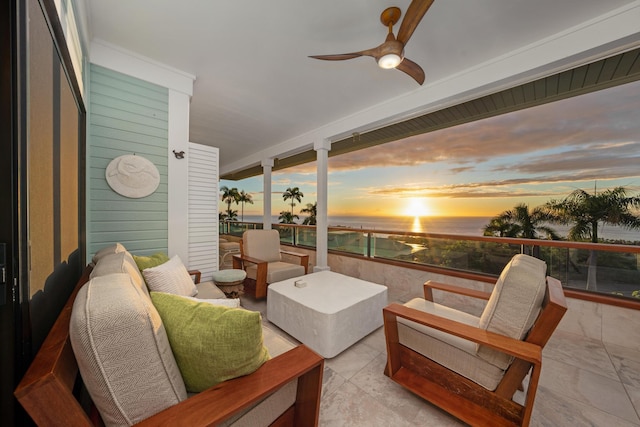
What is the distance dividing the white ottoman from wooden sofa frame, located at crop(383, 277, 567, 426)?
0.49m

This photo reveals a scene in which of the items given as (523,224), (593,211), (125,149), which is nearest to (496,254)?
(593,211)

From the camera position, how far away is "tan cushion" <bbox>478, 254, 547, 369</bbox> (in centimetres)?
131

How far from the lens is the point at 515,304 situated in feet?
4.40

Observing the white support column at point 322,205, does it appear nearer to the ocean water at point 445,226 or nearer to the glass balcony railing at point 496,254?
the glass balcony railing at point 496,254

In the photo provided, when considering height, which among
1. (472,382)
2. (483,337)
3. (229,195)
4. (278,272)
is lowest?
(472,382)

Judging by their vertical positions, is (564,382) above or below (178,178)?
below

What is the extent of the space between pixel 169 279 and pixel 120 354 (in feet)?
4.18

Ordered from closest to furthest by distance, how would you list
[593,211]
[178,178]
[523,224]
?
1. [178,178]
2. [593,211]
3. [523,224]

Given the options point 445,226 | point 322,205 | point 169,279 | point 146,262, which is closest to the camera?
point 169,279

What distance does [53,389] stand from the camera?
1.96ft

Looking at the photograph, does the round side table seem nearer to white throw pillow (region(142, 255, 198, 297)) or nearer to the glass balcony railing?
white throw pillow (region(142, 255, 198, 297))

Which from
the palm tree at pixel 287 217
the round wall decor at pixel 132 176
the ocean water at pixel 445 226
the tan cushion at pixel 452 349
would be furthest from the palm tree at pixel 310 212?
the tan cushion at pixel 452 349

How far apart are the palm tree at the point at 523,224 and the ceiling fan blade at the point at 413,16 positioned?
5.03 meters

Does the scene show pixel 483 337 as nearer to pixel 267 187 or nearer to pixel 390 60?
pixel 390 60
